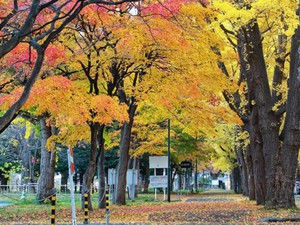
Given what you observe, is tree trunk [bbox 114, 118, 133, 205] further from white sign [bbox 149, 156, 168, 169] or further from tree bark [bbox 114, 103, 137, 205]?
white sign [bbox 149, 156, 168, 169]

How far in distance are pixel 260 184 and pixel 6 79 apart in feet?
39.5

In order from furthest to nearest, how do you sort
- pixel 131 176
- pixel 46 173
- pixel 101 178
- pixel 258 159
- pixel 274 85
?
pixel 131 176
pixel 46 173
pixel 101 178
pixel 258 159
pixel 274 85

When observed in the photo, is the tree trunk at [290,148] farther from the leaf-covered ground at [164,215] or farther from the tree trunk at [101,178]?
the tree trunk at [101,178]

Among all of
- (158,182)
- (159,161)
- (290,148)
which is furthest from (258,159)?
(158,182)

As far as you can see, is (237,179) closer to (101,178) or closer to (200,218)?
(101,178)

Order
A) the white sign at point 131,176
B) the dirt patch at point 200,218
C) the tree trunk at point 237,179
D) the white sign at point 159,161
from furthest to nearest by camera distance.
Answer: the tree trunk at point 237,179 < the white sign at point 131,176 < the white sign at point 159,161 < the dirt patch at point 200,218

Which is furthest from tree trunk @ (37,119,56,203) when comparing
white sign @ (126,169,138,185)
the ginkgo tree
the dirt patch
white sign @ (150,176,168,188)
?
the dirt patch

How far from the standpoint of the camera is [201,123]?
23.7 meters

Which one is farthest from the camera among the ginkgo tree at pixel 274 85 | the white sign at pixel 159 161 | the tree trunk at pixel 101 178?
the white sign at pixel 159 161

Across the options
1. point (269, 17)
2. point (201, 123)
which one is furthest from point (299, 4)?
point (201, 123)

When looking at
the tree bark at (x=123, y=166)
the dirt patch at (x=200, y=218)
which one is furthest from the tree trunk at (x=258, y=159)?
the tree bark at (x=123, y=166)

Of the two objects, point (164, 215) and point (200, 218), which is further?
point (164, 215)

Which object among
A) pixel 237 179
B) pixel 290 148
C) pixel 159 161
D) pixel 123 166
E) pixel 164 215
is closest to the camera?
pixel 164 215

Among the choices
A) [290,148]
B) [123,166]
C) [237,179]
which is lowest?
[237,179]
